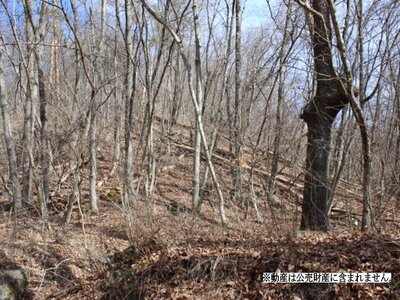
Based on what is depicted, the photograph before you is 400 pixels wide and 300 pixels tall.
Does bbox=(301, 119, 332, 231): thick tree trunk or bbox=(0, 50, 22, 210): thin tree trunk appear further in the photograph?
bbox=(0, 50, 22, 210): thin tree trunk

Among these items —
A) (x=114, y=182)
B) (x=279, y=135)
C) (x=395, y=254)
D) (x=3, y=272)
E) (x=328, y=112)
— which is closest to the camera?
(x=395, y=254)

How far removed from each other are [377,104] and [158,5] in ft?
28.2

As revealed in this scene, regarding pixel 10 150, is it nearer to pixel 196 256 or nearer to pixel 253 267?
pixel 196 256

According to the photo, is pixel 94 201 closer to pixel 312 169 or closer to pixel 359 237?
pixel 312 169

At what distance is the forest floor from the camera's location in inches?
152

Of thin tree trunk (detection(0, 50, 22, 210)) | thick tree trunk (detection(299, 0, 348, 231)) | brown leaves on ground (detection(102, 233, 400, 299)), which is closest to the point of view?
brown leaves on ground (detection(102, 233, 400, 299))

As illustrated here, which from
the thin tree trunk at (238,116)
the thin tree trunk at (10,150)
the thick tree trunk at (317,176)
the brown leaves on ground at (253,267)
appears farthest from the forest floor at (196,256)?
the thin tree trunk at (238,116)

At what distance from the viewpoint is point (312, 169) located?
251 inches

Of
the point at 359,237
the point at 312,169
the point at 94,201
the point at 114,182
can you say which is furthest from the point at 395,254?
the point at 114,182

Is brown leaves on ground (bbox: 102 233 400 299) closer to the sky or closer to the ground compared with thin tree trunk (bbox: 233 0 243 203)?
closer to the ground

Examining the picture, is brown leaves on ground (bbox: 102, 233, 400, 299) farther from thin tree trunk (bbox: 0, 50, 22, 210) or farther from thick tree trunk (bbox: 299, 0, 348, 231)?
thin tree trunk (bbox: 0, 50, 22, 210)

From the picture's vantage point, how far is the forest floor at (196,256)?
3861 mm

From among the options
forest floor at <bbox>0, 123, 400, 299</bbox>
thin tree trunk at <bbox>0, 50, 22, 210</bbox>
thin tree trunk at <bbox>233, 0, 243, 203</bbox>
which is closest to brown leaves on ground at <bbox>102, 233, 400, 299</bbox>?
forest floor at <bbox>0, 123, 400, 299</bbox>

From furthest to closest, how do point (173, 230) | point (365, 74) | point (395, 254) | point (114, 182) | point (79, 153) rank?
point (114, 182) < point (365, 74) < point (79, 153) < point (173, 230) < point (395, 254)
